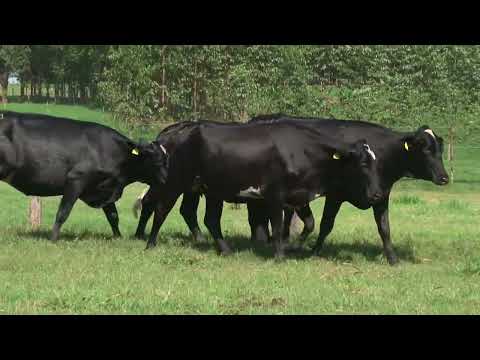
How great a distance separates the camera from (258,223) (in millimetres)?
12758

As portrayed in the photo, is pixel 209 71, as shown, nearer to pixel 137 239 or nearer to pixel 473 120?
pixel 473 120

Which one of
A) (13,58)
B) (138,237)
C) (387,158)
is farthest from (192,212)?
(13,58)

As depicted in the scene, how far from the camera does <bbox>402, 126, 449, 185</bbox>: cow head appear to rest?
36.2 feet

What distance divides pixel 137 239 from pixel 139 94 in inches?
610

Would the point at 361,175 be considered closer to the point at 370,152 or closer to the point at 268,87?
the point at 370,152

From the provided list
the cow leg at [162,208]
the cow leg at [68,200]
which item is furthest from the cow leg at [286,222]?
the cow leg at [68,200]

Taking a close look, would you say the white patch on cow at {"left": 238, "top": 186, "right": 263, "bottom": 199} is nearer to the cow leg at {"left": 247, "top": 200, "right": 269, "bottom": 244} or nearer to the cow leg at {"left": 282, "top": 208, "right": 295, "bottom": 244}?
the cow leg at {"left": 282, "top": 208, "right": 295, "bottom": 244}

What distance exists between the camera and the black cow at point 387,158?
36.4 feet

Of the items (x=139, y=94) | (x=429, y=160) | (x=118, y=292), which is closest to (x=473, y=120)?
(x=139, y=94)

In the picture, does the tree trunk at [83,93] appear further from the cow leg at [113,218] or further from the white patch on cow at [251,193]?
the white patch on cow at [251,193]

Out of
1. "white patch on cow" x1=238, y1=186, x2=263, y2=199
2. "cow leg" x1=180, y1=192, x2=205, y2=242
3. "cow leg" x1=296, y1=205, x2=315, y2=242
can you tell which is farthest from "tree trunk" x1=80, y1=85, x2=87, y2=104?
"white patch on cow" x1=238, y1=186, x2=263, y2=199

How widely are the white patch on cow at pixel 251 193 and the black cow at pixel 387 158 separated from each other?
72 centimetres

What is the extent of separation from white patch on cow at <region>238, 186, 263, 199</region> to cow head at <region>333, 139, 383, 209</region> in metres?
1.28

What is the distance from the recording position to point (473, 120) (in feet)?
87.5
